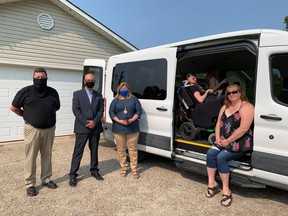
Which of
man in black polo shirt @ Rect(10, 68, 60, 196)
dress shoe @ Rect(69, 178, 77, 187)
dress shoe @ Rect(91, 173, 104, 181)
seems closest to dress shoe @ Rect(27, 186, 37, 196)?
man in black polo shirt @ Rect(10, 68, 60, 196)

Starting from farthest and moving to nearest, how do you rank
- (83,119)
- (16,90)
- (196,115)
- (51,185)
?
(16,90) → (196,115) → (83,119) → (51,185)

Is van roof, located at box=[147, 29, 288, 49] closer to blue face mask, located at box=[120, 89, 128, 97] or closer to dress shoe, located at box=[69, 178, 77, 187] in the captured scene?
blue face mask, located at box=[120, 89, 128, 97]

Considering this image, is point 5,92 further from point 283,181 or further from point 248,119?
point 283,181

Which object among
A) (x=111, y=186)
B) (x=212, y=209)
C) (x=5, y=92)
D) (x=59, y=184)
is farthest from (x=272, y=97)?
(x=5, y=92)

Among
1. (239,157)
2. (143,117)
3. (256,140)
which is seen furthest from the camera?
(143,117)

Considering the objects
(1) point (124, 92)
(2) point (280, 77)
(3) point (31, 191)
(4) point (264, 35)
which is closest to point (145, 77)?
(1) point (124, 92)

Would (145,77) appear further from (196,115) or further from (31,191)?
(31,191)

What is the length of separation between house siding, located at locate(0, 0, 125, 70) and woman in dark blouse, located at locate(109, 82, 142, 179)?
4520 millimetres

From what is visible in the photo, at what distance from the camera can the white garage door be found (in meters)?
7.21

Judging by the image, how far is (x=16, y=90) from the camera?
739cm

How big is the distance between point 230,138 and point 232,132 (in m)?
0.10

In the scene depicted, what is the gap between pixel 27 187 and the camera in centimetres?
380

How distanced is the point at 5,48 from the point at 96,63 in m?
2.95

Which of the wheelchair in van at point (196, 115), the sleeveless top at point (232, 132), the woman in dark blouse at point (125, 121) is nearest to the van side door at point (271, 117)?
the sleeveless top at point (232, 132)
